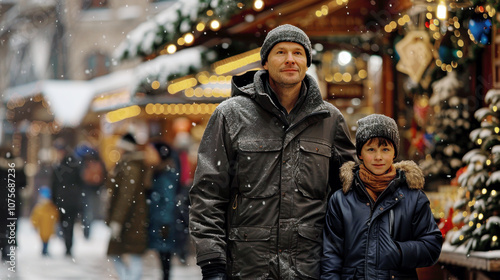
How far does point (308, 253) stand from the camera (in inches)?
149

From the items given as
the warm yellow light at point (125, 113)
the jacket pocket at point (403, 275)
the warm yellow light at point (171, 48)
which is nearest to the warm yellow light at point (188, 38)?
the warm yellow light at point (171, 48)

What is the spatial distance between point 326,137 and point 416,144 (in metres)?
6.81

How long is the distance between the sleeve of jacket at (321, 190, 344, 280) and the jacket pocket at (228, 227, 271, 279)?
0.27 meters

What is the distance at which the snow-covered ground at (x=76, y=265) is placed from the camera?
36.0ft

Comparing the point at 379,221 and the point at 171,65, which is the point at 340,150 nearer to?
the point at 379,221

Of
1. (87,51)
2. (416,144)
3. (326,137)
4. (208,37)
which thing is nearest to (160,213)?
(208,37)

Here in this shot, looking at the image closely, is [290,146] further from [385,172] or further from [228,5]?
[228,5]

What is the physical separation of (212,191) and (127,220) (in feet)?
18.2

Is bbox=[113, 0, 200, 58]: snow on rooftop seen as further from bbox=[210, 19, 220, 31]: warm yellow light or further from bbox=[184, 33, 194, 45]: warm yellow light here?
bbox=[210, 19, 220, 31]: warm yellow light

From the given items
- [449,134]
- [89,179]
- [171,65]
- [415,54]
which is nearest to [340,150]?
[415,54]

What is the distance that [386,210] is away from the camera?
365 cm

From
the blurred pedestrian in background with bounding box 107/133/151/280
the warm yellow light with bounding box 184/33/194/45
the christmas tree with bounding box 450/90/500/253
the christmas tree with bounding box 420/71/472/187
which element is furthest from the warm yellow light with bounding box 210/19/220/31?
the christmas tree with bounding box 450/90/500/253

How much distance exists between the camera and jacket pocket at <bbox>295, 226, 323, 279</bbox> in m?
3.77

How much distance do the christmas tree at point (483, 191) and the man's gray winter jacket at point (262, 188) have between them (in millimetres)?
3131
